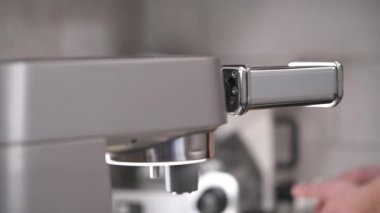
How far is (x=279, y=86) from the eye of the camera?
1.37 feet

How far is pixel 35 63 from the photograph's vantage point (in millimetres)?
362

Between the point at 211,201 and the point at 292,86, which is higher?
the point at 292,86

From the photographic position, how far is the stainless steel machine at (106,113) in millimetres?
359

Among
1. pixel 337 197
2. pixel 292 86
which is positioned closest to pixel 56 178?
pixel 292 86

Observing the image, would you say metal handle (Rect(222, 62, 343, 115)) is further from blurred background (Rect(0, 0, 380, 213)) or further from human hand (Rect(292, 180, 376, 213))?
blurred background (Rect(0, 0, 380, 213))

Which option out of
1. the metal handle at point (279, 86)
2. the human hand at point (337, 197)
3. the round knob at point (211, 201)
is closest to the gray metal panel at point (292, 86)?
the metal handle at point (279, 86)

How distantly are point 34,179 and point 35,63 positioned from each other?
0.06 m

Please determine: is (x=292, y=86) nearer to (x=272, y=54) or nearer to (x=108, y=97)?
(x=108, y=97)

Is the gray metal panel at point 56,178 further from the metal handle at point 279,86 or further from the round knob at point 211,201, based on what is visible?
the round knob at point 211,201

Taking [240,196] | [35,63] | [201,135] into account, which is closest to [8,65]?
[35,63]

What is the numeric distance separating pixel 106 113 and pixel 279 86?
10cm

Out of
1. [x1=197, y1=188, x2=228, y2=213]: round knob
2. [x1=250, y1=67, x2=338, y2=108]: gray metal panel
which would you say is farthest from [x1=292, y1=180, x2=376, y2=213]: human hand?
[x1=250, y1=67, x2=338, y2=108]: gray metal panel

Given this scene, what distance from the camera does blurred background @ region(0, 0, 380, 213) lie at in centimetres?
126

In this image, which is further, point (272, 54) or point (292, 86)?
point (272, 54)
